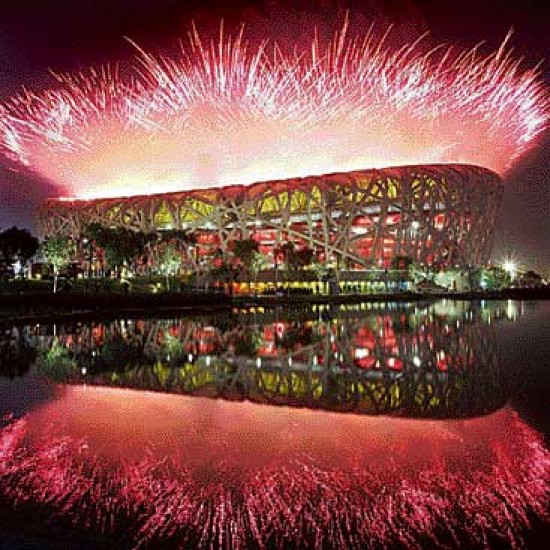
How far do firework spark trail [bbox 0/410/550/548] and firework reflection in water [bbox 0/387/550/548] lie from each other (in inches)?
0.6

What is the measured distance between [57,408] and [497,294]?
230 feet

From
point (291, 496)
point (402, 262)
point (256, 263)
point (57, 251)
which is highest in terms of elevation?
point (402, 262)

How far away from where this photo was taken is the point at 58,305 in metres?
33.7

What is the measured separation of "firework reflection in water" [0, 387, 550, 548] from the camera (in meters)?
4.50

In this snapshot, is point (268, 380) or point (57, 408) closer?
point (57, 408)

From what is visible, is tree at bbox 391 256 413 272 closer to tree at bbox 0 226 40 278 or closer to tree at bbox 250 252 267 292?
tree at bbox 250 252 267 292

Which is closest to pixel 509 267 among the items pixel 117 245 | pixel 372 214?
pixel 372 214

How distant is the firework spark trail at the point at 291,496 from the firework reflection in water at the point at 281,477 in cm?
2

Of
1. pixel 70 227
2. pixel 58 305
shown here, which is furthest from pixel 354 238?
pixel 58 305

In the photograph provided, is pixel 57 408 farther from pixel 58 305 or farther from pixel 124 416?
pixel 58 305

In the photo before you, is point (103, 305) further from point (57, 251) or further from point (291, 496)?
point (291, 496)

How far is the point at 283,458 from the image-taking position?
620cm

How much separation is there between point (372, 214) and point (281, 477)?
83401 millimetres

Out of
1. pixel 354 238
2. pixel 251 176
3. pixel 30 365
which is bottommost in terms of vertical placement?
pixel 30 365
